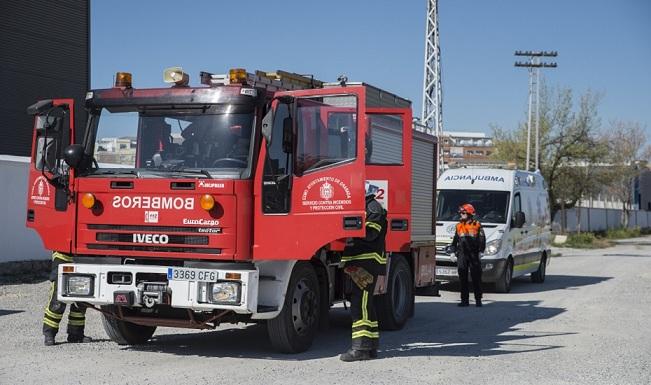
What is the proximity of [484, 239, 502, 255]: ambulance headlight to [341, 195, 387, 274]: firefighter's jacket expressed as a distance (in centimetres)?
843

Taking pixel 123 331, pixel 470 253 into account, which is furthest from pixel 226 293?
pixel 470 253

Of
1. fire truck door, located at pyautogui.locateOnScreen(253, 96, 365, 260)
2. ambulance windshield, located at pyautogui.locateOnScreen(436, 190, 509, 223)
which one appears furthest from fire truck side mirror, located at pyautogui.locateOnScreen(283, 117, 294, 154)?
ambulance windshield, located at pyautogui.locateOnScreen(436, 190, 509, 223)

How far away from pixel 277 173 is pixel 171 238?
4.20 ft

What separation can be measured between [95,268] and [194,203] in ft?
4.24

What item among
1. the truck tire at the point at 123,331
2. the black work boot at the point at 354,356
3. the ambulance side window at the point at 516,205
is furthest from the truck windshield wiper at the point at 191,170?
the ambulance side window at the point at 516,205

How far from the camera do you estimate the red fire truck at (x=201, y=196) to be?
8.65m

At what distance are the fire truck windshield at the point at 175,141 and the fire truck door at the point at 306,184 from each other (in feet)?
1.07

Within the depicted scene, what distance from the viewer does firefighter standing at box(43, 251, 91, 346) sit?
9.38 meters

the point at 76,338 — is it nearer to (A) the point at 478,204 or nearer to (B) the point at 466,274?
(B) the point at 466,274

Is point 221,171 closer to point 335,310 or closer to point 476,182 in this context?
point 335,310

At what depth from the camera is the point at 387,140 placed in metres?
11.2

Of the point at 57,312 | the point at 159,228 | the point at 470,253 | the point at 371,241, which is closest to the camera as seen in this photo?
the point at 159,228

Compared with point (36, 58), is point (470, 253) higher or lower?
lower

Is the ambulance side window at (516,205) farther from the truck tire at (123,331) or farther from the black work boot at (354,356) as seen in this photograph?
the truck tire at (123,331)
